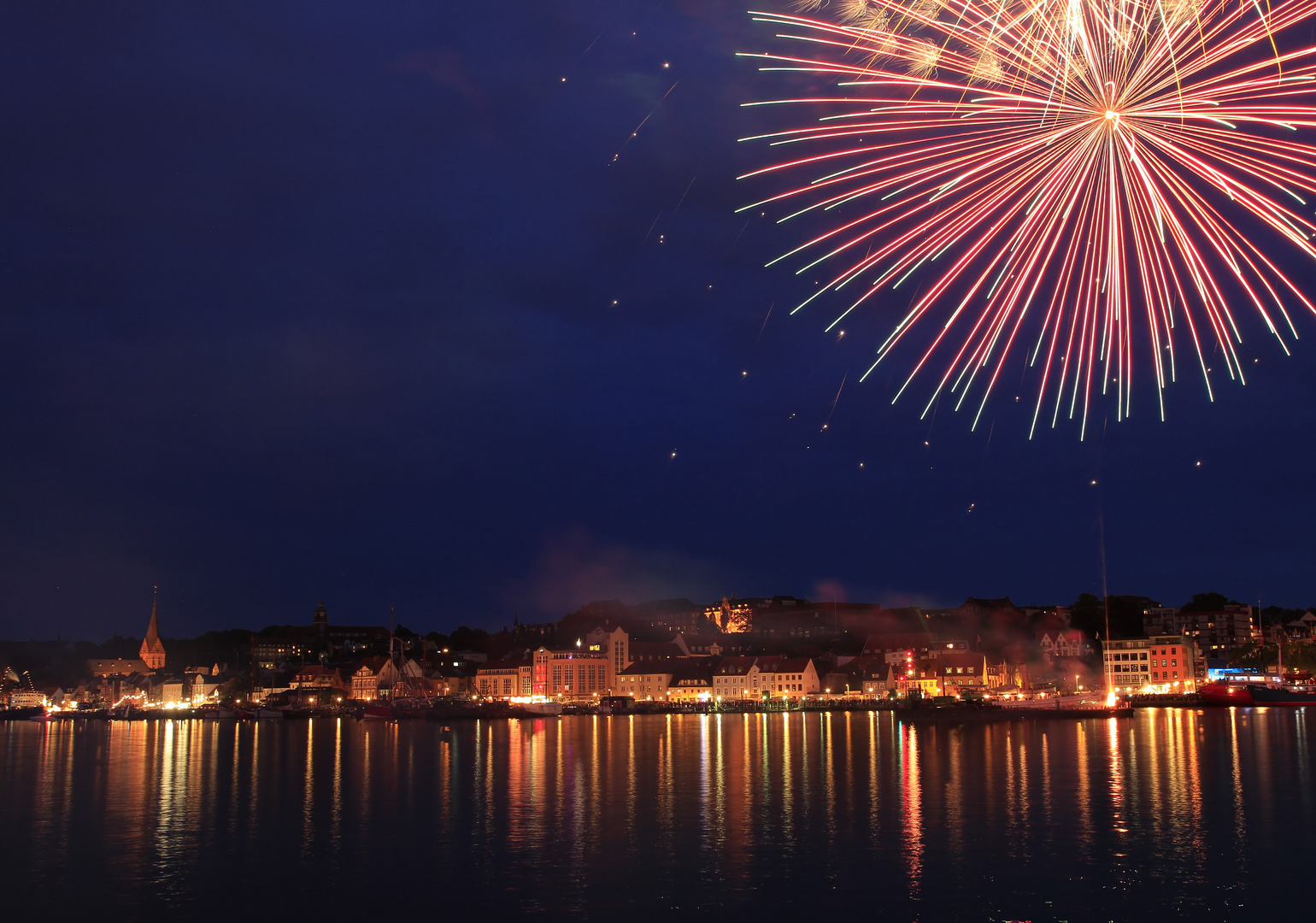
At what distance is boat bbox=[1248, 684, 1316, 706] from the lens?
7069cm

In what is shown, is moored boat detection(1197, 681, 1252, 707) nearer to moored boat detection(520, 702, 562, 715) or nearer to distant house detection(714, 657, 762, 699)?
distant house detection(714, 657, 762, 699)

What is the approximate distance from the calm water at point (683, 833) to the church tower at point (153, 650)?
9791cm

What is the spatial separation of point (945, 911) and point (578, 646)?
8339 cm

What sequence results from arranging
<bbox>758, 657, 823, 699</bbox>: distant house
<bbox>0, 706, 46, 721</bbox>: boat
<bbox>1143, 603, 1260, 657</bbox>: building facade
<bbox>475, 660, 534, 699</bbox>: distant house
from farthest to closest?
<bbox>1143, 603, 1260, 657</bbox>: building facade < <bbox>475, 660, 534, 699</bbox>: distant house < <bbox>0, 706, 46, 721</bbox>: boat < <bbox>758, 657, 823, 699</bbox>: distant house

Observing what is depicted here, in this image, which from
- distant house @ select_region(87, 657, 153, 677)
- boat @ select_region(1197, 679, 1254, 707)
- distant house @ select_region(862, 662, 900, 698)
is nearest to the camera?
boat @ select_region(1197, 679, 1254, 707)

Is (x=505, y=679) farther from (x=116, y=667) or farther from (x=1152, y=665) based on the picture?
(x=116, y=667)

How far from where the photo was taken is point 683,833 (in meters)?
18.6

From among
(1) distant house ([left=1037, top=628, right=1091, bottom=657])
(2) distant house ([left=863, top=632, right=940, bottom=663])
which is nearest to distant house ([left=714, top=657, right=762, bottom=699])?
(2) distant house ([left=863, top=632, right=940, bottom=663])

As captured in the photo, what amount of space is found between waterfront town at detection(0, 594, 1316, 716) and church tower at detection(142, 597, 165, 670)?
0.47ft

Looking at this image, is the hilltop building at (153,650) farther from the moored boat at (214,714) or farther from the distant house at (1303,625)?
the distant house at (1303,625)

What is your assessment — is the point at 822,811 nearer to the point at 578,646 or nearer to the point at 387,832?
the point at 387,832

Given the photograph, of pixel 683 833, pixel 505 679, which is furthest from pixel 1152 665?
pixel 683 833

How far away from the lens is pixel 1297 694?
72.1 m

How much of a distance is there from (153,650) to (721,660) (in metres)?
73.9
